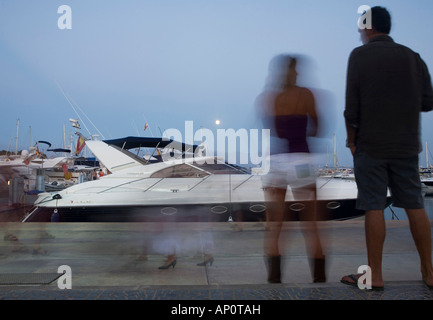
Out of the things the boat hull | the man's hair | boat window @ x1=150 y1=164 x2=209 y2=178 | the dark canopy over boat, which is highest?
the man's hair

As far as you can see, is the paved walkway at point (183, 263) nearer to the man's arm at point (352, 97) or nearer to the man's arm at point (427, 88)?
the man's arm at point (352, 97)

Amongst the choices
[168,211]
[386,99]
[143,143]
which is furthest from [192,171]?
[386,99]

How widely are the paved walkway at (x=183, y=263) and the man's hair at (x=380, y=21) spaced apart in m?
1.61

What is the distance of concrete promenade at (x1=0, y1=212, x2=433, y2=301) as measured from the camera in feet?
6.53

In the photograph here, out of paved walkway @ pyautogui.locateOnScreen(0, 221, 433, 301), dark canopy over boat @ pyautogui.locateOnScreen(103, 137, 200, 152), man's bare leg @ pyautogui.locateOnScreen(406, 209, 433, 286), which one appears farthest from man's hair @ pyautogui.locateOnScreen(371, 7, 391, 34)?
dark canopy over boat @ pyautogui.locateOnScreen(103, 137, 200, 152)

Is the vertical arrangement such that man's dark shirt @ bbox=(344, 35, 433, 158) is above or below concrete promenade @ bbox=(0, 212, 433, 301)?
above

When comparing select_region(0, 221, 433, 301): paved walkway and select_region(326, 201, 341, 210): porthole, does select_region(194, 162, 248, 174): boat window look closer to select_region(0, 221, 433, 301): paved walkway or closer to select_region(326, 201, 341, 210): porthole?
select_region(326, 201, 341, 210): porthole

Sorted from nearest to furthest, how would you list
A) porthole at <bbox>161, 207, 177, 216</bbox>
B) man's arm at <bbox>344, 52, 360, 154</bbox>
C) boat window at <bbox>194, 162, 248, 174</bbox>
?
man's arm at <bbox>344, 52, 360, 154</bbox> → porthole at <bbox>161, 207, 177, 216</bbox> → boat window at <bbox>194, 162, 248, 174</bbox>

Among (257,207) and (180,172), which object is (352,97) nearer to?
(257,207)

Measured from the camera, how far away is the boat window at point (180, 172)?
8.09 metres

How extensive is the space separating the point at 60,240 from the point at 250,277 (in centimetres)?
273

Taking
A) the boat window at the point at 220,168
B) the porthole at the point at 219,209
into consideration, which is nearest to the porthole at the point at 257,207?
the porthole at the point at 219,209

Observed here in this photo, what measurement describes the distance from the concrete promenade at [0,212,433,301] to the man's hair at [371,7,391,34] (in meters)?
1.61
